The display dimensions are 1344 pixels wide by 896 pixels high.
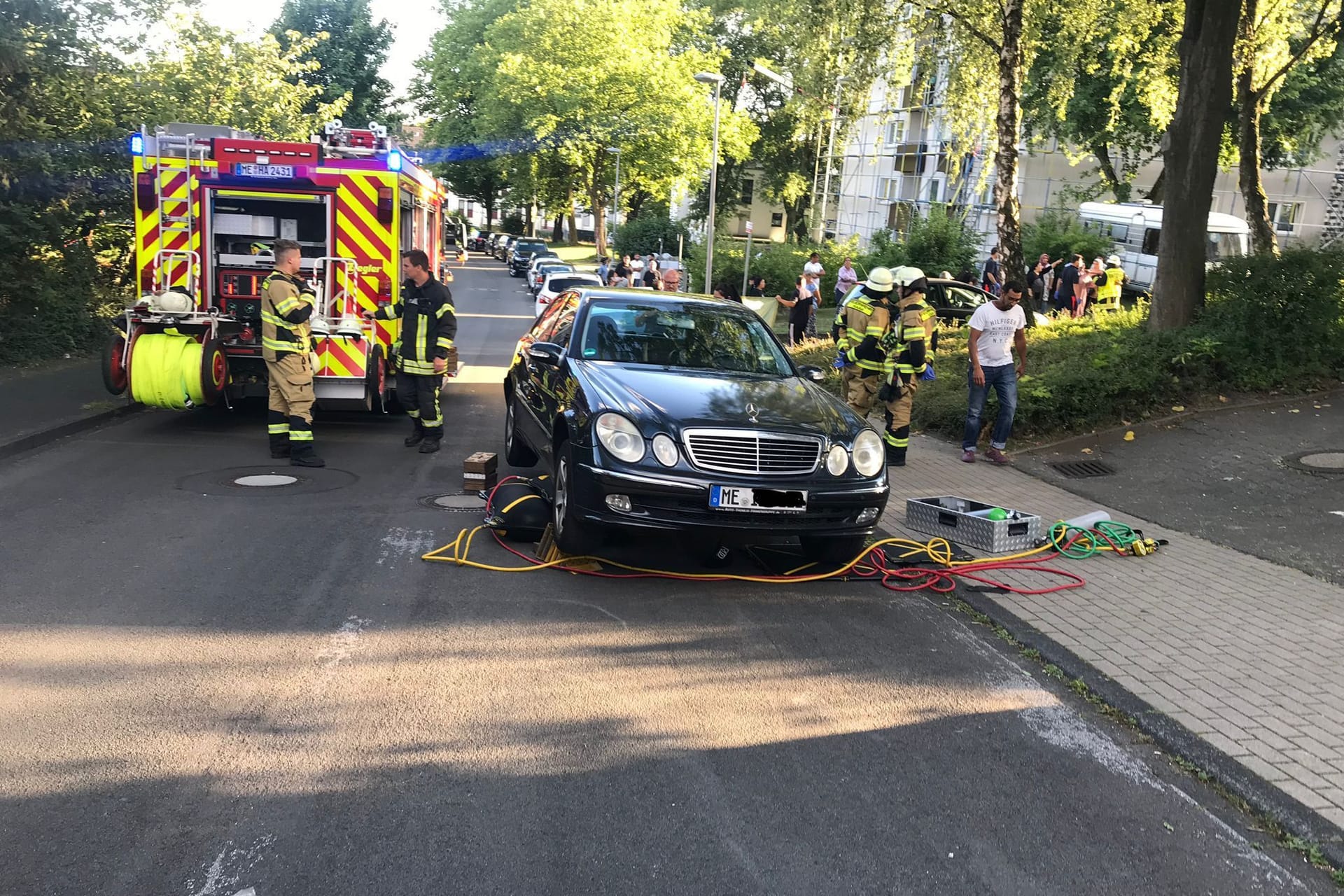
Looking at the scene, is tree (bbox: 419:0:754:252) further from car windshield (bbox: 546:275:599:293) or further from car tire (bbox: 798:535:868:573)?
car tire (bbox: 798:535:868:573)

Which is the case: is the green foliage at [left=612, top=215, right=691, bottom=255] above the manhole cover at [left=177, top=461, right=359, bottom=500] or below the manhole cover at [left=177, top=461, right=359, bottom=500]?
above

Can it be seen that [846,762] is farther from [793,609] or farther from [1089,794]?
[793,609]

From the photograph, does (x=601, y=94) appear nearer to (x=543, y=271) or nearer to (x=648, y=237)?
(x=648, y=237)

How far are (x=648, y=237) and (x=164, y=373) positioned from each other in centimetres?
4734

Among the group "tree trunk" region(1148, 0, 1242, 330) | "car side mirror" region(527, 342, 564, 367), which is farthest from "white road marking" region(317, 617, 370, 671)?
"tree trunk" region(1148, 0, 1242, 330)

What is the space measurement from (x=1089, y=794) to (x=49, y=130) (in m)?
14.1

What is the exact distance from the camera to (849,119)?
728 inches

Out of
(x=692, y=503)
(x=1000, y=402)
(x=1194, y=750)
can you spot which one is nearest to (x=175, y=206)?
(x=692, y=503)

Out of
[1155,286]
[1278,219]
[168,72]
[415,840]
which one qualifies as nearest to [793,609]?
[415,840]

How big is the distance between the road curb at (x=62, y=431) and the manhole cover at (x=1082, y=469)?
924 cm

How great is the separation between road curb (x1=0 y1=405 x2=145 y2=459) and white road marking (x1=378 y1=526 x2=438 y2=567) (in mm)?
4080

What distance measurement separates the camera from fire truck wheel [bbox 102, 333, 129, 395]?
389 inches

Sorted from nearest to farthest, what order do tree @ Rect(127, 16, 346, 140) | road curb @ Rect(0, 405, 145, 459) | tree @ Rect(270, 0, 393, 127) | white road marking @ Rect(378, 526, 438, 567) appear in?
white road marking @ Rect(378, 526, 438, 567) < road curb @ Rect(0, 405, 145, 459) < tree @ Rect(127, 16, 346, 140) < tree @ Rect(270, 0, 393, 127)

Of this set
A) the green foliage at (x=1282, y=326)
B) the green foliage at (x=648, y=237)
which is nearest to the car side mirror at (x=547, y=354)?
the green foliage at (x=1282, y=326)
